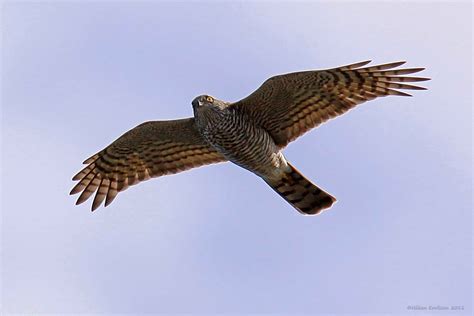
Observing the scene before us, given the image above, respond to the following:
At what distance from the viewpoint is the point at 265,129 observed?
15.1 m

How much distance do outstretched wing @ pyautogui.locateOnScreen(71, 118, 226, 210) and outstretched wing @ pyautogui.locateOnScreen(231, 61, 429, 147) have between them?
114 cm

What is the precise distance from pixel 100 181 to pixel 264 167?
116 inches

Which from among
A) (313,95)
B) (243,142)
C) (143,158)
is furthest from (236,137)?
(143,158)

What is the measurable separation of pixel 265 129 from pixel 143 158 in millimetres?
2210

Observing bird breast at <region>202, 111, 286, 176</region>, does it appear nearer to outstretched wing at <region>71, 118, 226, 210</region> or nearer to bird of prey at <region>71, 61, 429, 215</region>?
bird of prey at <region>71, 61, 429, 215</region>

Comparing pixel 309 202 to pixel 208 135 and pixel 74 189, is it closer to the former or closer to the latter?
pixel 208 135

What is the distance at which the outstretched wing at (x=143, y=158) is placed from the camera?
51.1 ft

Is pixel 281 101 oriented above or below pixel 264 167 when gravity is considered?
above

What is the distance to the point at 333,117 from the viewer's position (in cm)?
1495

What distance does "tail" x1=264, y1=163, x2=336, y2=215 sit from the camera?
1541 centimetres

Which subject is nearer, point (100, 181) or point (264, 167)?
point (264, 167)

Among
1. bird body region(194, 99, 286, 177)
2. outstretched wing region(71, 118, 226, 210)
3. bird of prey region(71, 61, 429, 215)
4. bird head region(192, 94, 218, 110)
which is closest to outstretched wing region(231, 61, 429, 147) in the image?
bird of prey region(71, 61, 429, 215)

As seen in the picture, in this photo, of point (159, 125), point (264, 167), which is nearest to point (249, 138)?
point (264, 167)

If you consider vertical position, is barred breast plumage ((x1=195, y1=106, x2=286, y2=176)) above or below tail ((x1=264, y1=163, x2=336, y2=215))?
above
